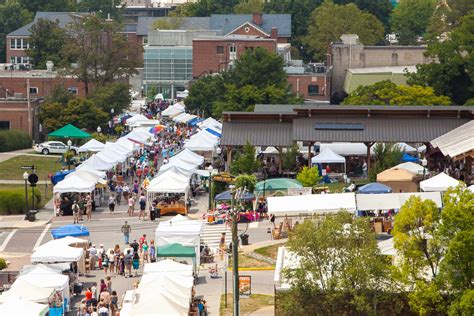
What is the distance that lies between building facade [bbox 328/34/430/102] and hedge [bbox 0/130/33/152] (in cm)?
3385

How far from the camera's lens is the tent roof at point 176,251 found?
5250 cm

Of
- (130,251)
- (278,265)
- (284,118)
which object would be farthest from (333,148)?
(278,265)

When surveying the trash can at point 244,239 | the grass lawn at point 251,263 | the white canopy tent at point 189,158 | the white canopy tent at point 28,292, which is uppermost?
the white canopy tent at point 189,158

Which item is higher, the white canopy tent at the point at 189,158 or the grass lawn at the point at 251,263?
the white canopy tent at the point at 189,158

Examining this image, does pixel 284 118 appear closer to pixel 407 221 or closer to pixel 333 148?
pixel 333 148

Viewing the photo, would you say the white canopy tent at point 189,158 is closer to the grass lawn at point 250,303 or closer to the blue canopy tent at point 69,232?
the blue canopy tent at point 69,232

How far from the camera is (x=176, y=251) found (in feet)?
173

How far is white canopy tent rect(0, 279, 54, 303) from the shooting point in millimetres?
45406

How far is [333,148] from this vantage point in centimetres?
8106

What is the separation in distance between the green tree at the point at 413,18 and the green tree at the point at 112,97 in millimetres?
74444

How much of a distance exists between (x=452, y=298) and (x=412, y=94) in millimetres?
53099

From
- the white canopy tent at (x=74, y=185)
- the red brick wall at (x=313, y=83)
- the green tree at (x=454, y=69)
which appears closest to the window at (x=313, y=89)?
the red brick wall at (x=313, y=83)

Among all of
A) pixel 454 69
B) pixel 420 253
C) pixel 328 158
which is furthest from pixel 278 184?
pixel 454 69

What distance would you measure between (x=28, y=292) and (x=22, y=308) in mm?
3267
